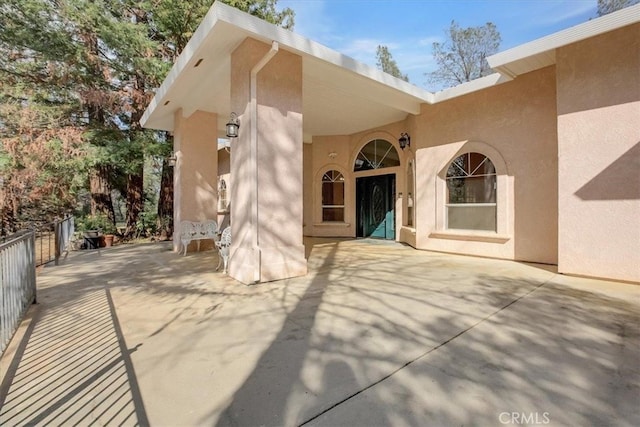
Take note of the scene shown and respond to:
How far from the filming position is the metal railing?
2.54 m

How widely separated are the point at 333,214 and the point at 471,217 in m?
4.78

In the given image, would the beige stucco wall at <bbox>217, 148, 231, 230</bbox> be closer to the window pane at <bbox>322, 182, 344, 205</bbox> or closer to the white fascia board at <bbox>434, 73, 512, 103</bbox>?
the window pane at <bbox>322, 182, 344, 205</bbox>

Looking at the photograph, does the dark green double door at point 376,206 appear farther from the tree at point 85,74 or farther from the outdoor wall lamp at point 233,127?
the tree at point 85,74

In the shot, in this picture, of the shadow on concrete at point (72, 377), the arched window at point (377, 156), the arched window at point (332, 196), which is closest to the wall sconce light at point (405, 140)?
the arched window at point (377, 156)

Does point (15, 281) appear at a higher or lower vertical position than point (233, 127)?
lower

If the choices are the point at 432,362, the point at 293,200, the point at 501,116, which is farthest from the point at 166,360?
the point at 501,116

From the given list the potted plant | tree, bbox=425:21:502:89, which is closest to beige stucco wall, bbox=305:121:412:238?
the potted plant

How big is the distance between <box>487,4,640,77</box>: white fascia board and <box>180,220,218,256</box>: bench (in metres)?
6.46

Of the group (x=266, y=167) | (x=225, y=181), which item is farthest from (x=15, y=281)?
(x=225, y=181)

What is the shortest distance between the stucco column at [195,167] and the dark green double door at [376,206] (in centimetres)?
469

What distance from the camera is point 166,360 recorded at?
7.20 feet

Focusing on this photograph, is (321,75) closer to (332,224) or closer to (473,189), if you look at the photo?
(473,189)

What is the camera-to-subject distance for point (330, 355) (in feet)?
7.32

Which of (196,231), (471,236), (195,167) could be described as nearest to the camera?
(471,236)
